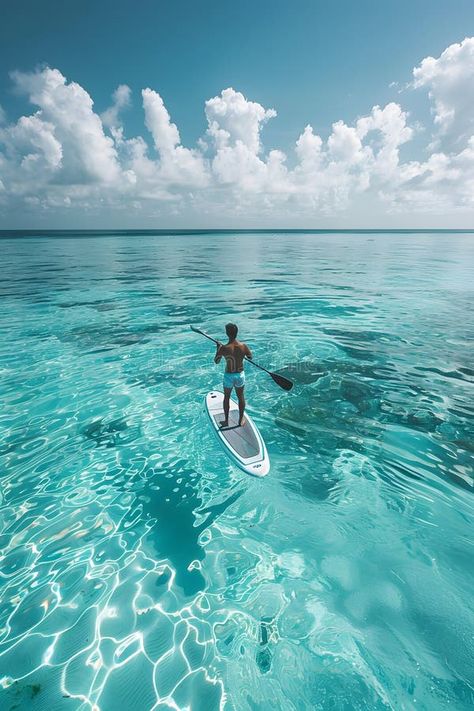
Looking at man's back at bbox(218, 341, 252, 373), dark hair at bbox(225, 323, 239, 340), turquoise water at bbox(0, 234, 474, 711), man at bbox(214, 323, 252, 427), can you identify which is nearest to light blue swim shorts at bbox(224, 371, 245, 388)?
man at bbox(214, 323, 252, 427)

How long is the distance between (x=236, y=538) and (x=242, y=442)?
2.83 m

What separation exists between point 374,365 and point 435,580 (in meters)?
9.96

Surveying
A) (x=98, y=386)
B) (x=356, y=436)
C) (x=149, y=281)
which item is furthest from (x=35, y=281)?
(x=356, y=436)

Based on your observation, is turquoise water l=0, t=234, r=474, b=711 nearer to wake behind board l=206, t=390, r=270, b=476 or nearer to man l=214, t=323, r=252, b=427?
wake behind board l=206, t=390, r=270, b=476

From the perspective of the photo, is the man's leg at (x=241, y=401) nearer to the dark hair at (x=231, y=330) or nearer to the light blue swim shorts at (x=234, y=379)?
the light blue swim shorts at (x=234, y=379)

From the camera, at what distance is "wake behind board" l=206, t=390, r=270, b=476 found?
8.41 metres

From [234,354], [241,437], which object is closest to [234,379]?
[234,354]

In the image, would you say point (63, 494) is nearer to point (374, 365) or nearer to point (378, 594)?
point (378, 594)

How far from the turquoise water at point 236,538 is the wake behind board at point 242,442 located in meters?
0.40

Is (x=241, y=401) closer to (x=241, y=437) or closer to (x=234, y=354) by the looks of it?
(x=241, y=437)

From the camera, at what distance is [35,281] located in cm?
3772

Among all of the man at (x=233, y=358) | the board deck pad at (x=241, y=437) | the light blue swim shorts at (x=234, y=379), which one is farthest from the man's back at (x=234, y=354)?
the board deck pad at (x=241, y=437)

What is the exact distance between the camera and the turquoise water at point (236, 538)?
4742mm

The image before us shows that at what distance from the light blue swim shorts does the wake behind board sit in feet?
4.56
